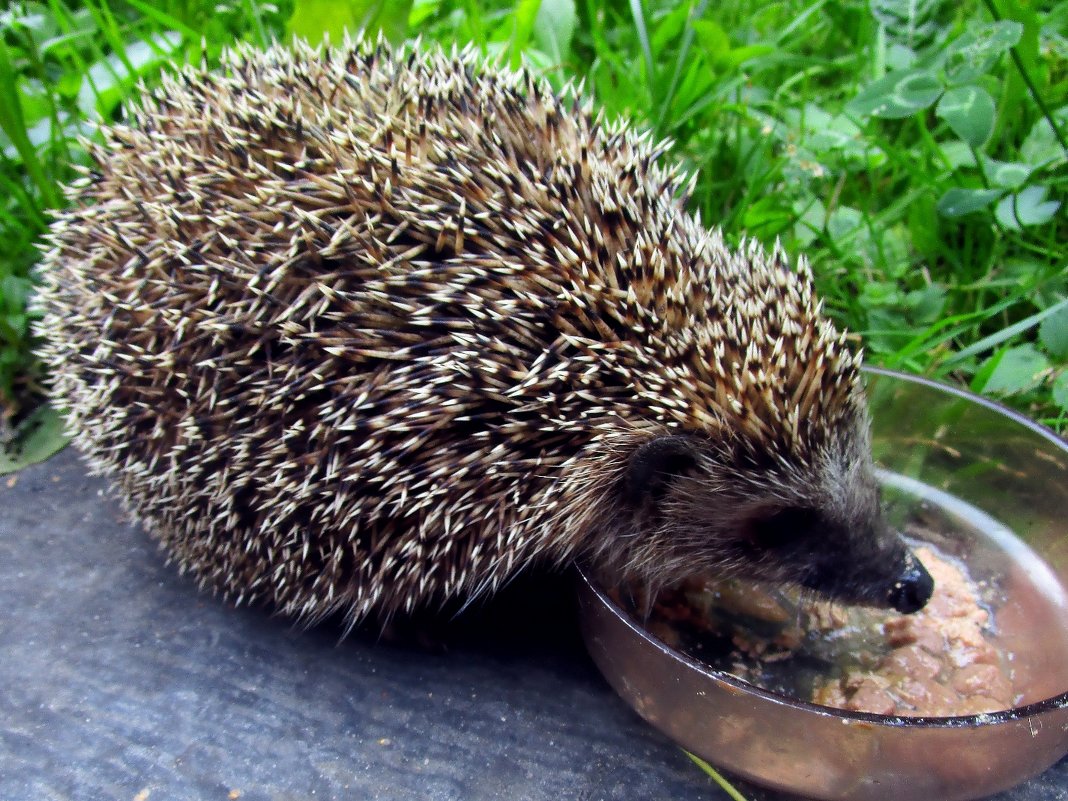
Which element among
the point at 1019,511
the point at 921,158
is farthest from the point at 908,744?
the point at 921,158

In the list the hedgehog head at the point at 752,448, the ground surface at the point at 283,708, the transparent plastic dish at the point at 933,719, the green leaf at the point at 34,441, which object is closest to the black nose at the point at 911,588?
the hedgehog head at the point at 752,448

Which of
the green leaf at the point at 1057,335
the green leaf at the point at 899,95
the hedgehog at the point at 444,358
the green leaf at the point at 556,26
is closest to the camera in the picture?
the hedgehog at the point at 444,358

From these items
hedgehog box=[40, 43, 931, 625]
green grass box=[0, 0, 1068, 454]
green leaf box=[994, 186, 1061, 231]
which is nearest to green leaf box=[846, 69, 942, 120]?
green grass box=[0, 0, 1068, 454]

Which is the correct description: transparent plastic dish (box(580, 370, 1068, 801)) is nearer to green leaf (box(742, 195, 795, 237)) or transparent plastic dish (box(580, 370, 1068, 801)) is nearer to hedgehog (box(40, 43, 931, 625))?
hedgehog (box(40, 43, 931, 625))

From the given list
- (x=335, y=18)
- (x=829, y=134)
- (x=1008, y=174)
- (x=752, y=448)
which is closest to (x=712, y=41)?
(x=829, y=134)

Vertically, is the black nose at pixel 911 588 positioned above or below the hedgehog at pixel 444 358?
below

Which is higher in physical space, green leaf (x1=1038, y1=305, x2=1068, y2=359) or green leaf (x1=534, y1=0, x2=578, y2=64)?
green leaf (x1=534, y1=0, x2=578, y2=64)

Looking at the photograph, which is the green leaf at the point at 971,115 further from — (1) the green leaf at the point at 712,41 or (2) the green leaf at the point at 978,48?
(1) the green leaf at the point at 712,41
